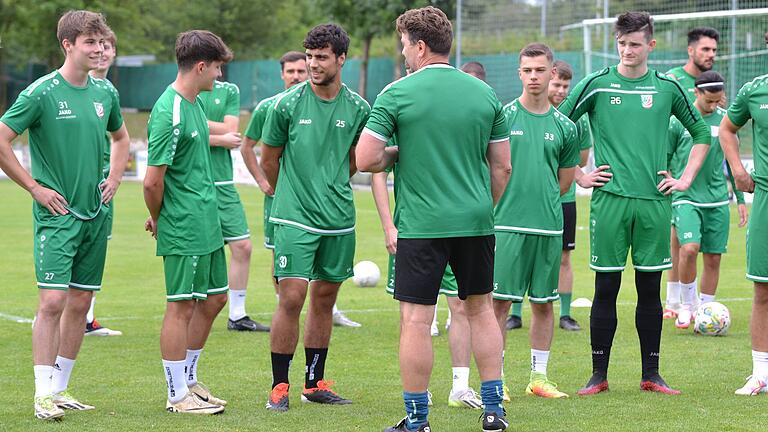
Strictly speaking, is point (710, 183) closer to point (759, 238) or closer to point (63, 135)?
point (759, 238)

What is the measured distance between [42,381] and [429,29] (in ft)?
10.7

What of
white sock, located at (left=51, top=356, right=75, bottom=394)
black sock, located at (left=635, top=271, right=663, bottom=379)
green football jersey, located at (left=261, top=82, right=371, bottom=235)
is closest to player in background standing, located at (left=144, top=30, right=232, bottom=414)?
green football jersey, located at (left=261, top=82, right=371, bottom=235)

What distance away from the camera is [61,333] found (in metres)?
7.69

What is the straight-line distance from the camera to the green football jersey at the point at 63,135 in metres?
7.23

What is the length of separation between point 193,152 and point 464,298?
6.74ft

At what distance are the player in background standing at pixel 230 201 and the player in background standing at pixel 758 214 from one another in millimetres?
4679

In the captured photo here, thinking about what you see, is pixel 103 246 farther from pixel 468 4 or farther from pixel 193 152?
pixel 468 4

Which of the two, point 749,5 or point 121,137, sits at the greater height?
point 749,5

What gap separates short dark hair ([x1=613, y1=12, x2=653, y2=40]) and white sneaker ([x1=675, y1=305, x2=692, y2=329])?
3968 mm

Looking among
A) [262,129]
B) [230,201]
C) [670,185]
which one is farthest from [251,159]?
[670,185]

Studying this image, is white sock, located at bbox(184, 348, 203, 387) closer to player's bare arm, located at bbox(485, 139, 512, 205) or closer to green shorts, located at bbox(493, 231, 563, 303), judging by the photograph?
green shorts, located at bbox(493, 231, 563, 303)

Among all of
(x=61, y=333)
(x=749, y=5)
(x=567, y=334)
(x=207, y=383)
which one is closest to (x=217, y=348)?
(x=207, y=383)

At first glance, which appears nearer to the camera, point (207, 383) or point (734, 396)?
point (734, 396)

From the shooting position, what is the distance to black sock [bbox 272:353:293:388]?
765 centimetres
